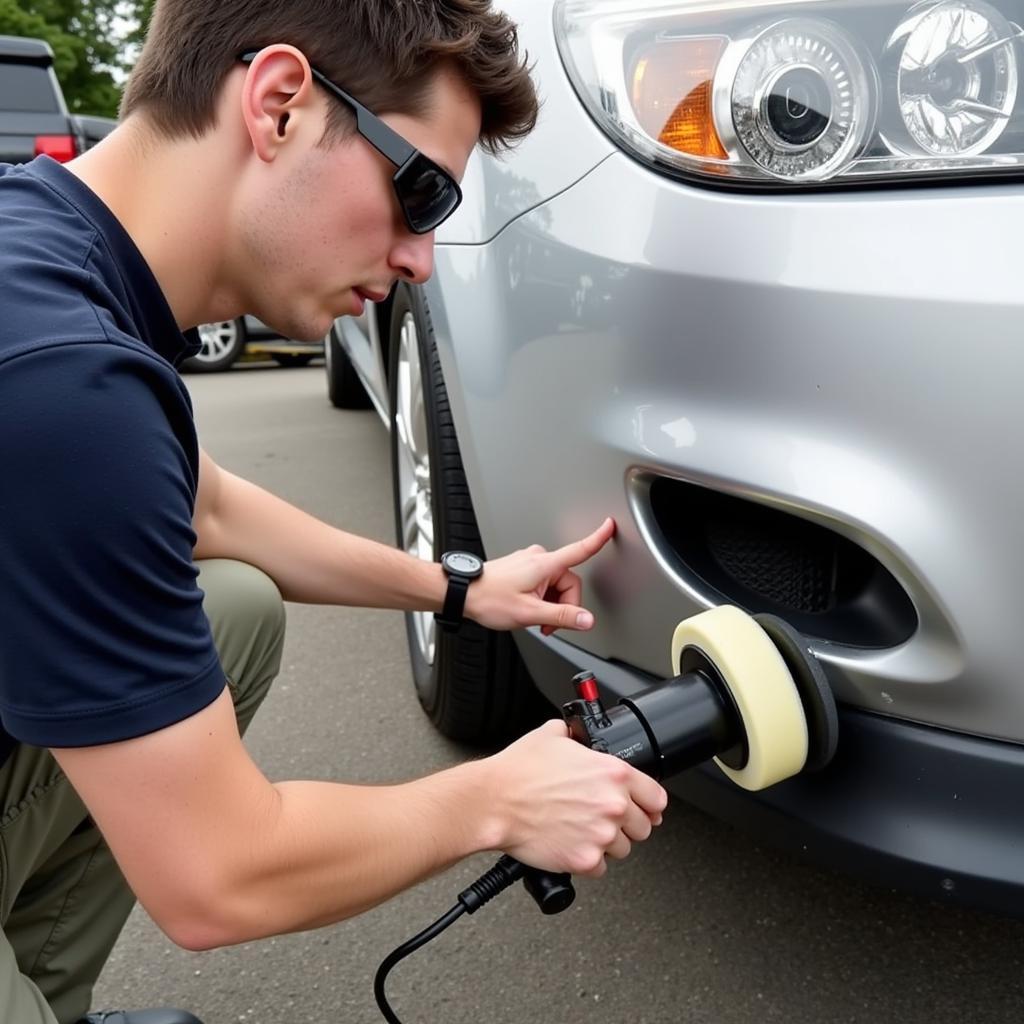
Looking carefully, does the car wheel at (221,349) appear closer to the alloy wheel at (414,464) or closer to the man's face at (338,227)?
the alloy wheel at (414,464)

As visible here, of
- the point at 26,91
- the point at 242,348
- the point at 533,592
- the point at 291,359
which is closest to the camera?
the point at 533,592

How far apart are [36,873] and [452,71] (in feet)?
3.43

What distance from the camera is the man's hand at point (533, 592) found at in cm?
128

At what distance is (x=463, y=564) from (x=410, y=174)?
61 cm

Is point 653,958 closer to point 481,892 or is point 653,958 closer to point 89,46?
point 481,892

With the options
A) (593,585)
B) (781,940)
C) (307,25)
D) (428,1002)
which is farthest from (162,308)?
(781,940)

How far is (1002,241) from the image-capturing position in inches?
33.7

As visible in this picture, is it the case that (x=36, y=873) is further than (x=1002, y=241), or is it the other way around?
(x=36, y=873)

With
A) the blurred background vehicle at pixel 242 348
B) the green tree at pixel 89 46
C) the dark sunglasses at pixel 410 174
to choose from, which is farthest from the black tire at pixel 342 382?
the green tree at pixel 89 46

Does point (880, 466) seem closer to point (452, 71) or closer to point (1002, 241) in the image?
point (1002, 241)

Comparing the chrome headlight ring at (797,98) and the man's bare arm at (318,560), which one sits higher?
the chrome headlight ring at (797,98)

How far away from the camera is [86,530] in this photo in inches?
29.3

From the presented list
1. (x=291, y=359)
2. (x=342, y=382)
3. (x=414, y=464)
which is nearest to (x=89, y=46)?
(x=291, y=359)

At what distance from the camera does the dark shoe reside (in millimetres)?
1234
